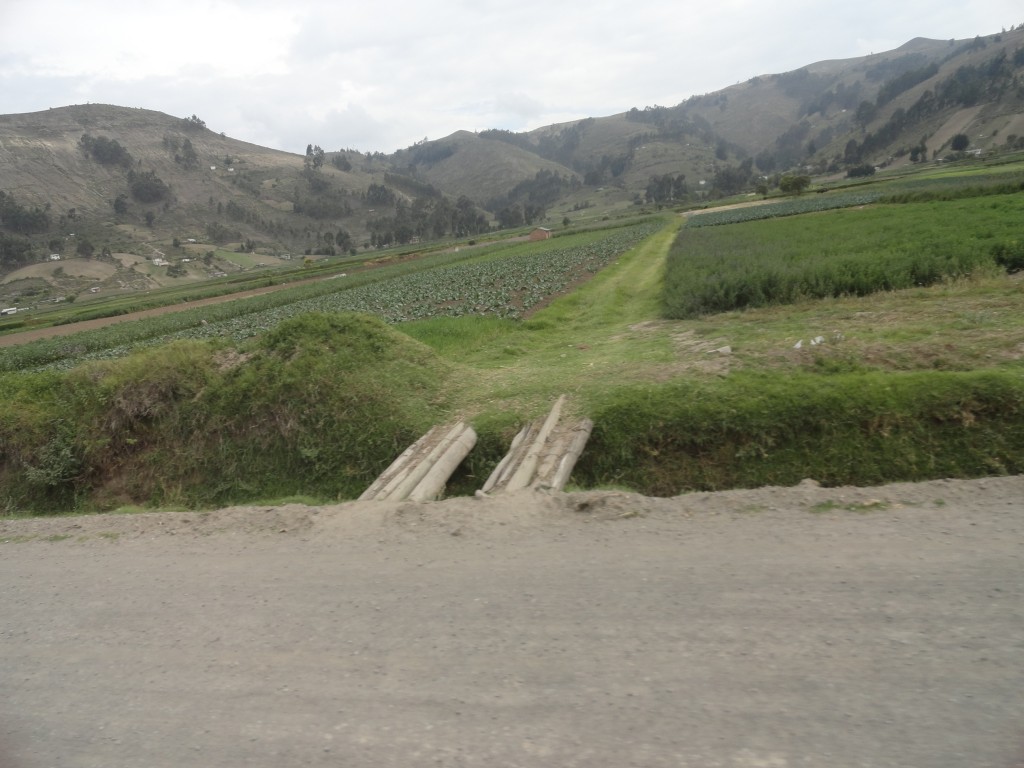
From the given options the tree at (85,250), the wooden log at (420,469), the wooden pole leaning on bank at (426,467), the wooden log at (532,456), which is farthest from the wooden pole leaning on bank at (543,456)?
the tree at (85,250)

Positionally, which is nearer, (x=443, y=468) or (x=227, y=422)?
(x=443, y=468)

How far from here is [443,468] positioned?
25.1ft

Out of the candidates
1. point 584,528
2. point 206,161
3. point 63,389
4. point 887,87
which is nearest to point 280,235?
point 206,161

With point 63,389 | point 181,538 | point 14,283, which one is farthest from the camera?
point 14,283

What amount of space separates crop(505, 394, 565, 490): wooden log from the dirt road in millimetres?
1122

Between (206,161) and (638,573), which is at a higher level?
(206,161)

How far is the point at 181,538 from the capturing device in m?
5.88

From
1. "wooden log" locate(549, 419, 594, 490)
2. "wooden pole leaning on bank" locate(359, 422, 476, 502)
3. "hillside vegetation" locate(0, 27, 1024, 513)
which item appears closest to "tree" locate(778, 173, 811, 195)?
"hillside vegetation" locate(0, 27, 1024, 513)

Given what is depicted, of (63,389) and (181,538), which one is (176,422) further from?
(181,538)

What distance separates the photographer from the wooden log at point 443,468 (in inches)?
276

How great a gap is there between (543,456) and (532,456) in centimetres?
19

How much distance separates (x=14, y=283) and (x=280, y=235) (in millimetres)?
57208

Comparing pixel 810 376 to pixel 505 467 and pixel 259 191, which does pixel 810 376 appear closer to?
pixel 505 467

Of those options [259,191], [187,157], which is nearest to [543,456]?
[259,191]
